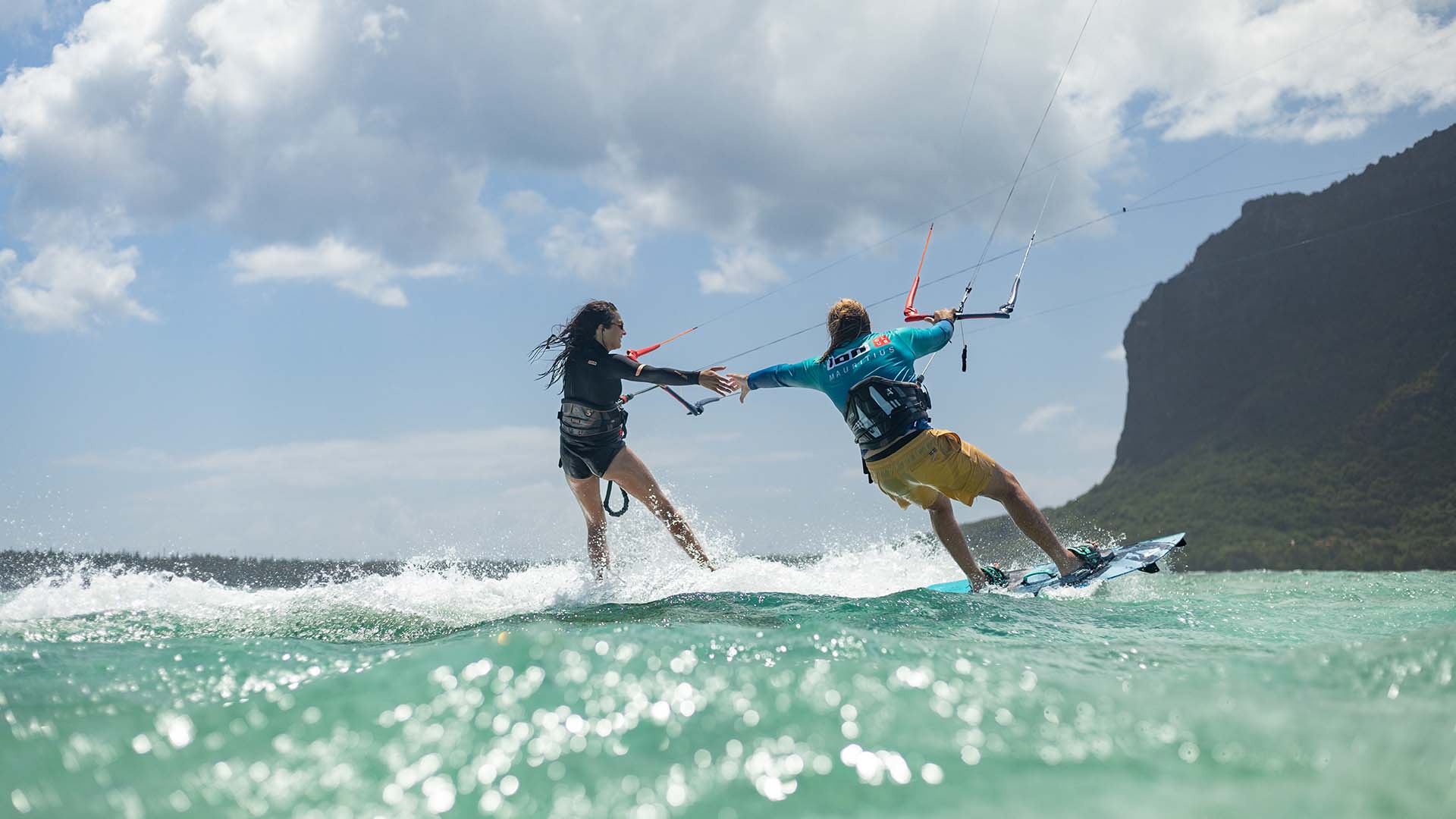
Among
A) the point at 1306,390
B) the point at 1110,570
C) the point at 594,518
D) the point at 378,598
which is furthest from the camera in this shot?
the point at 1306,390

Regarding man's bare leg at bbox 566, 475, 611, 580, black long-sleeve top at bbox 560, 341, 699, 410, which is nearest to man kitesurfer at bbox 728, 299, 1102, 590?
black long-sleeve top at bbox 560, 341, 699, 410

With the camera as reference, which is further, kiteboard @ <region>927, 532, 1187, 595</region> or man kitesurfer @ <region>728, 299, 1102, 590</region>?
kiteboard @ <region>927, 532, 1187, 595</region>

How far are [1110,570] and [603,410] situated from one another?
15.8ft

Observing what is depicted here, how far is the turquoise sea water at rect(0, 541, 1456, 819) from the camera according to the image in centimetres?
208

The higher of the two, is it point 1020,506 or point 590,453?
point 590,453

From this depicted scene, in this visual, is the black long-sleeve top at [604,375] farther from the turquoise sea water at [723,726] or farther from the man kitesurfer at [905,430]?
the turquoise sea water at [723,726]

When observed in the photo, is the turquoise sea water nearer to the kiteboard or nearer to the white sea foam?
the white sea foam

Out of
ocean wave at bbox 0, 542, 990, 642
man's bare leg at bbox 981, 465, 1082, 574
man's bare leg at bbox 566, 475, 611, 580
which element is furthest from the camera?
man's bare leg at bbox 566, 475, 611, 580

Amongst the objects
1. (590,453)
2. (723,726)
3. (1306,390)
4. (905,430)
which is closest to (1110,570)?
(905,430)

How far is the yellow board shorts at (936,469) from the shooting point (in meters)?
7.04

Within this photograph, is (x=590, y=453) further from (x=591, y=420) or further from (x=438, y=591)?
(x=438, y=591)

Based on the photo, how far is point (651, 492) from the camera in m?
8.52

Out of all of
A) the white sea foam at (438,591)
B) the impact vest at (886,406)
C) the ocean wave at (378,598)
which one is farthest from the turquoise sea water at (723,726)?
the impact vest at (886,406)

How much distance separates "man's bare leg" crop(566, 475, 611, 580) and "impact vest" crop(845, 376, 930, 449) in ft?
9.78
